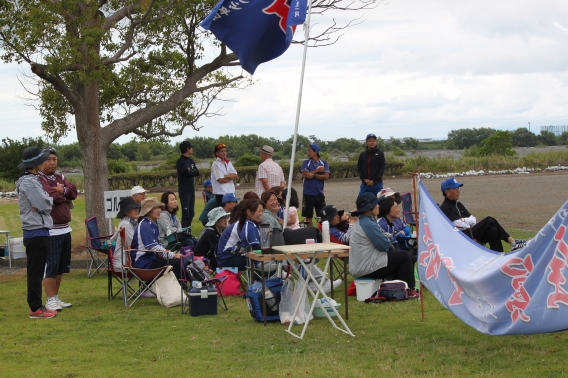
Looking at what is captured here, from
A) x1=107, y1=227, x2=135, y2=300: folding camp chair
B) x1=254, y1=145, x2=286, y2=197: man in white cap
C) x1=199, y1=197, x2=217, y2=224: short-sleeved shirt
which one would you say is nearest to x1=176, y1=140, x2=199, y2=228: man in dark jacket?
x1=199, y1=197, x2=217, y2=224: short-sleeved shirt

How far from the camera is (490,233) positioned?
10.5 m

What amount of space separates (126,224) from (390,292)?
3.43m

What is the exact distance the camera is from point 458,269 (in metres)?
6.78

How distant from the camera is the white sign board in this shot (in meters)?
12.3

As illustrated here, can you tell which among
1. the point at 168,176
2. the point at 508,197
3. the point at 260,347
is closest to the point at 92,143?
the point at 260,347

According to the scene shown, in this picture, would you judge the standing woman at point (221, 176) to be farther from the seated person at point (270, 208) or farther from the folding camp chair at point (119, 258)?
the folding camp chair at point (119, 258)

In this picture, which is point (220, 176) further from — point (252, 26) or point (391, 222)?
point (391, 222)

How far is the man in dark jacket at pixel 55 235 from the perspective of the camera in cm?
887

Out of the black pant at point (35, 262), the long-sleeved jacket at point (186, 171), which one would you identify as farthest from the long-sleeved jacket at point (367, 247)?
the long-sleeved jacket at point (186, 171)

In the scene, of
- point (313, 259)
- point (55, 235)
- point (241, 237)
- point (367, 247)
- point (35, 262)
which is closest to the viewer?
point (313, 259)

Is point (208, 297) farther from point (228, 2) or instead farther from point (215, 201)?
point (215, 201)

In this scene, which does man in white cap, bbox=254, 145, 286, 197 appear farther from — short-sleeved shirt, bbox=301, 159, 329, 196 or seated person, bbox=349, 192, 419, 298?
seated person, bbox=349, 192, 419, 298

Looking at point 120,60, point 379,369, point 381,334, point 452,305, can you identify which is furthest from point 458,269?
point 120,60

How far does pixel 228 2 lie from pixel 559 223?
5.80 m
